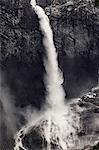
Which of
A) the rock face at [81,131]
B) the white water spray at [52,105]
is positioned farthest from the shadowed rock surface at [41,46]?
the rock face at [81,131]

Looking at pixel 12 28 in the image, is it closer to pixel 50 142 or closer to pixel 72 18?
pixel 72 18

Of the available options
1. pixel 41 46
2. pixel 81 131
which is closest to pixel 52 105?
pixel 81 131

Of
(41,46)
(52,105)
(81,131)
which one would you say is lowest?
(81,131)

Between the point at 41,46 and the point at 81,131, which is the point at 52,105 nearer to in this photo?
the point at 81,131

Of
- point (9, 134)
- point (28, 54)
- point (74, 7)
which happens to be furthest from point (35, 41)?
point (9, 134)

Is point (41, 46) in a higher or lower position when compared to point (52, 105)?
higher

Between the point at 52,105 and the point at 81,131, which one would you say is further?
the point at 52,105

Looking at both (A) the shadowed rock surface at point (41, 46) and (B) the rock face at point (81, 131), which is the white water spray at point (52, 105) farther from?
(A) the shadowed rock surface at point (41, 46)

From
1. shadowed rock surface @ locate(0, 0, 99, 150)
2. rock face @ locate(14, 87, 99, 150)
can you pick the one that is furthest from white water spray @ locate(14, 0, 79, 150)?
shadowed rock surface @ locate(0, 0, 99, 150)

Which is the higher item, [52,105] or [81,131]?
[52,105]
